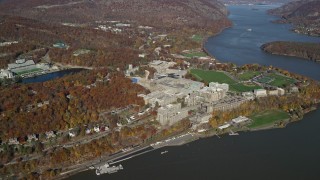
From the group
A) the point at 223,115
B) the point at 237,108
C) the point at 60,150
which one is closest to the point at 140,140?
the point at 60,150

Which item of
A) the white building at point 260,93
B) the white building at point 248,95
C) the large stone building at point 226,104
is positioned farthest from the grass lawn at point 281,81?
the large stone building at point 226,104

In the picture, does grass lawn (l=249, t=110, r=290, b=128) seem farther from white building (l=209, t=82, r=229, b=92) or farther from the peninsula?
white building (l=209, t=82, r=229, b=92)

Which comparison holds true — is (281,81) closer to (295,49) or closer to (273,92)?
(273,92)

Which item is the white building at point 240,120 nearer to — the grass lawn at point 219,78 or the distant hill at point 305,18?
the grass lawn at point 219,78

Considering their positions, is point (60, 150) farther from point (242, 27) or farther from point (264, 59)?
point (242, 27)

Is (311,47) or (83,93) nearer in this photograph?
(83,93)

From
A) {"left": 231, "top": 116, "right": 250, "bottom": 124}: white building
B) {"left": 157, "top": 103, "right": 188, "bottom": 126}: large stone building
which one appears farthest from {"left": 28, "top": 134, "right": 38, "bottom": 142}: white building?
{"left": 231, "top": 116, "right": 250, "bottom": 124}: white building

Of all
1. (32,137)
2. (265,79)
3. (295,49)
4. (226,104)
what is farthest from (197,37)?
(32,137)

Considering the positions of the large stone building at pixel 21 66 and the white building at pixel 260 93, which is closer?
the white building at pixel 260 93
